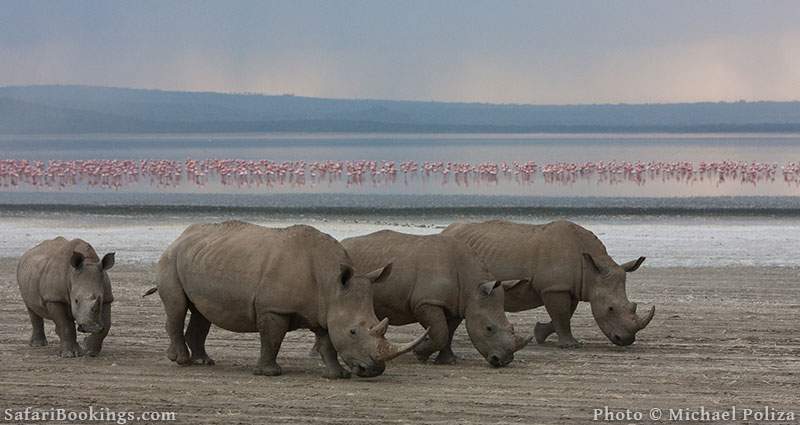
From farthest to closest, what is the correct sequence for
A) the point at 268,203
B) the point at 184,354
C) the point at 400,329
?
the point at 268,203, the point at 400,329, the point at 184,354

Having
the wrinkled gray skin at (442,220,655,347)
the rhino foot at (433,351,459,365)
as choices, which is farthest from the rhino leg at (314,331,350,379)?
the wrinkled gray skin at (442,220,655,347)

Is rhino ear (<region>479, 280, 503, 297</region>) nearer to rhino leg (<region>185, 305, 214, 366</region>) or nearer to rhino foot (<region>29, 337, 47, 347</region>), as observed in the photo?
rhino leg (<region>185, 305, 214, 366</region>)

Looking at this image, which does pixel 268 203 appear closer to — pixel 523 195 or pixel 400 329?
pixel 523 195

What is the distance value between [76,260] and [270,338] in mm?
2670

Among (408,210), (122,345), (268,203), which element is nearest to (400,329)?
(122,345)

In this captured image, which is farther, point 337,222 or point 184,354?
Result: point 337,222

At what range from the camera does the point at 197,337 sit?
1596cm

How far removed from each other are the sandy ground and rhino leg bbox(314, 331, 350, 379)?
0.13 m

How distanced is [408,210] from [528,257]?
24994mm

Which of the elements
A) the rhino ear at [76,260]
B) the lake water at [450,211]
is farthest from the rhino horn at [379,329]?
the lake water at [450,211]

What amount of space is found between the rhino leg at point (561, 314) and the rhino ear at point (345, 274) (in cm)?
380

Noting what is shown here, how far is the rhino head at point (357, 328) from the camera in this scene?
14.2 m

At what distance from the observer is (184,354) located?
1563cm

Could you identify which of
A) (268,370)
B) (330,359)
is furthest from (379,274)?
(268,370)
